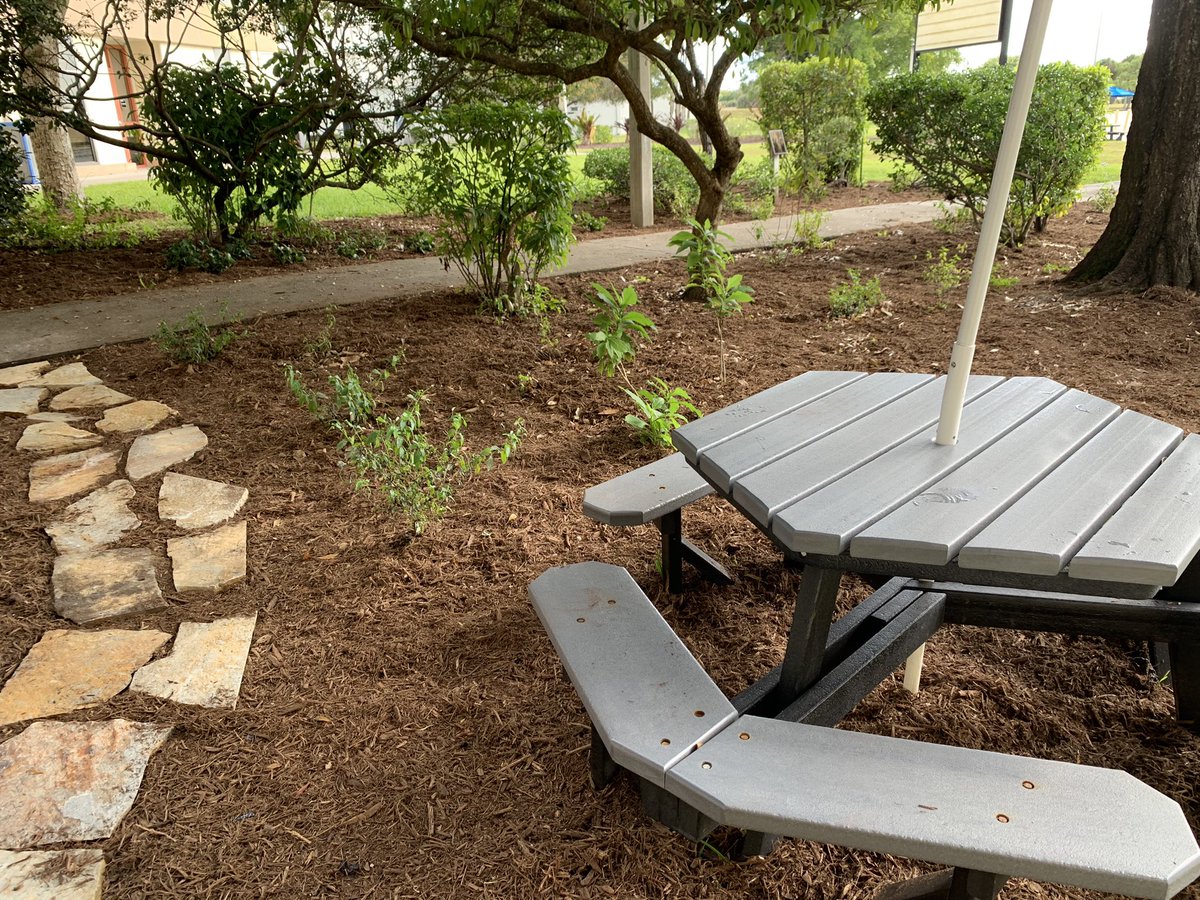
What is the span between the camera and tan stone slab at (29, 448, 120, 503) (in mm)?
3049

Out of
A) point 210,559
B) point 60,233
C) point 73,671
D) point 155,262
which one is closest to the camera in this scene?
point 73,671

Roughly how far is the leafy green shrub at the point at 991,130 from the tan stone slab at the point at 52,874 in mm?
7377

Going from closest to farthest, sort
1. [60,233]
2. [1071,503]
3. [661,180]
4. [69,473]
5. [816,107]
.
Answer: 1. [1071,503]
2. [69,473]
3. [60,233]
4. [661,180]
5. [816,107]

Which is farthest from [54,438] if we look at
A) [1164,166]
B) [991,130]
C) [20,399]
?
[991,130]

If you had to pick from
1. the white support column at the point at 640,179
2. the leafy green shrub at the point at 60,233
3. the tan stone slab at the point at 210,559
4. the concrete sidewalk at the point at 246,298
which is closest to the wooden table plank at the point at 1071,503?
the tan stone slab at the point at 210,559

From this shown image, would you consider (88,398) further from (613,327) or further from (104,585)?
(613,327)

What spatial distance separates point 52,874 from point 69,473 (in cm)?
213

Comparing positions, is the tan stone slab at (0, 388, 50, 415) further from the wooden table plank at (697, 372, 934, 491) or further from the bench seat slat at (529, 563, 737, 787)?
the wooden table plank at (697, 372, 934, 491)

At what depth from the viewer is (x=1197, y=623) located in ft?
6.09

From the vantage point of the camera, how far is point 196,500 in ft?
9.95

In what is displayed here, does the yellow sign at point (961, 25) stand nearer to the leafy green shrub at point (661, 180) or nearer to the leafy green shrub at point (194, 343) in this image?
the leafy green shrub at point (661, 180)

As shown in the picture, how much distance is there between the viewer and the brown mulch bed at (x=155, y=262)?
6203mm

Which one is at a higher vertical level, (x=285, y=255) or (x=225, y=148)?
(x=225, y=148)

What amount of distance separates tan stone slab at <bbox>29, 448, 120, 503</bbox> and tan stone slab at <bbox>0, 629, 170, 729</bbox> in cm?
101
